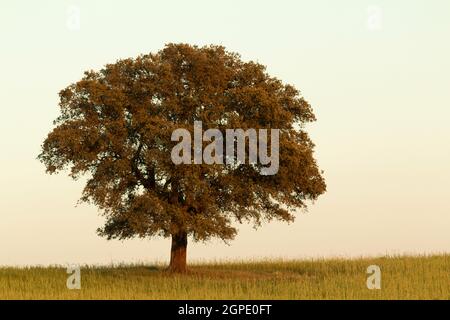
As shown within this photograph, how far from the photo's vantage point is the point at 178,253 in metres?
45.8

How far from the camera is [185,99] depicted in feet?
143

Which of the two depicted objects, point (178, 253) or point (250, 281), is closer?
point (250, 281)

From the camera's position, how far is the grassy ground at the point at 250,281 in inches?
1425

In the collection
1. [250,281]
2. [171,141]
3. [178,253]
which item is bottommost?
[250,281]

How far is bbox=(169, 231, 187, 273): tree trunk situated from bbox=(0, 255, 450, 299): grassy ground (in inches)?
30.2

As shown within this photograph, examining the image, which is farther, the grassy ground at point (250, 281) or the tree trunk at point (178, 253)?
the tree trunk at point (178, 253)

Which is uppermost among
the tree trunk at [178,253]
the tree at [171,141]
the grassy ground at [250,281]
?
the tree at [171,141]

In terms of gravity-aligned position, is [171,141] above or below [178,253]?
above

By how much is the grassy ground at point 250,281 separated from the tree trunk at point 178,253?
2.51 ft

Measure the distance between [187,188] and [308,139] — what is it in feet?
26.9

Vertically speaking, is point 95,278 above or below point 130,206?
below

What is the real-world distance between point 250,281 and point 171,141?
27.6ft
